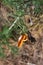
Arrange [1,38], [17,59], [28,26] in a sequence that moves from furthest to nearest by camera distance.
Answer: [28,26]
[17,59]
[1,38]

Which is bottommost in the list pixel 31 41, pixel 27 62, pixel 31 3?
pixel 27 62

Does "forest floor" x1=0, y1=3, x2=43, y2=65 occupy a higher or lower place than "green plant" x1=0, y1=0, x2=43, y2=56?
lower

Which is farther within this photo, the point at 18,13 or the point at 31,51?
the point at 31,51

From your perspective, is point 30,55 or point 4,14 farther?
point 4,14

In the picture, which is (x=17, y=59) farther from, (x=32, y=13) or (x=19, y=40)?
(x=32, y=13)

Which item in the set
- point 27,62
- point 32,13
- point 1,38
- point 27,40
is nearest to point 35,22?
point 32,13

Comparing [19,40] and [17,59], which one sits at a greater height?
[19,40]

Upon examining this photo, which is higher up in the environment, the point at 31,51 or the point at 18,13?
the point at 18,13

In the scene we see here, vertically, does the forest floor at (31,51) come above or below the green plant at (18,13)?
below
